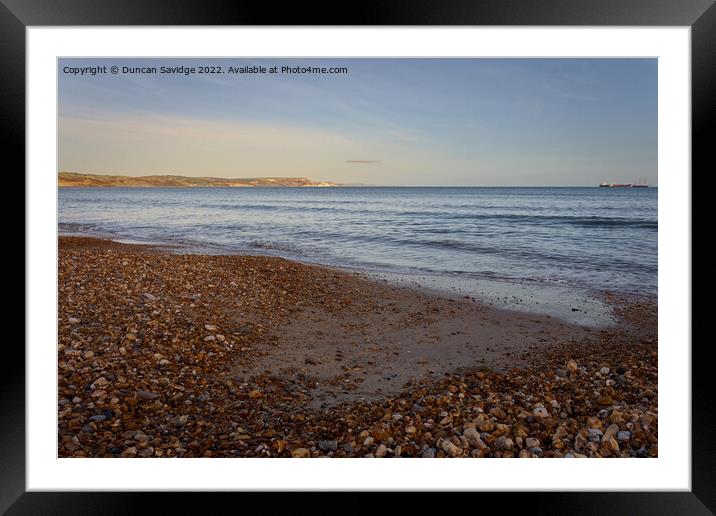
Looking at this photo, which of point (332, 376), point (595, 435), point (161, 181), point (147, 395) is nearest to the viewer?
point (595, 435)

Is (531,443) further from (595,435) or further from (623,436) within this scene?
(623,436)

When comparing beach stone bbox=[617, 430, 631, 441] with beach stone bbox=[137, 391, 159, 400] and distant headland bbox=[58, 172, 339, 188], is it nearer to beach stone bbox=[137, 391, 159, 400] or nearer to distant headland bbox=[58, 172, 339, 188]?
beach stone bbox=[137, 391, 159, 400]

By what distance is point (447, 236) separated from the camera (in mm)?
11820

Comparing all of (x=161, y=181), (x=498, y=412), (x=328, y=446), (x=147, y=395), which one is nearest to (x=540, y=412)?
(x=498, y=412)

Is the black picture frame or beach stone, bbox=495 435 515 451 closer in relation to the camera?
the black picture frame

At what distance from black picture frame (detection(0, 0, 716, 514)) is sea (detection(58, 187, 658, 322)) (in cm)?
384

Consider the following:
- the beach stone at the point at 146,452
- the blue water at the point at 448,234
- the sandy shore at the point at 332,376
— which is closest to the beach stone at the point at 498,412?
the sandy shore at the point at 332,376

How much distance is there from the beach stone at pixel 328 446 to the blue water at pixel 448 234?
4.78 m

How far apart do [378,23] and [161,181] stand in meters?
30.1

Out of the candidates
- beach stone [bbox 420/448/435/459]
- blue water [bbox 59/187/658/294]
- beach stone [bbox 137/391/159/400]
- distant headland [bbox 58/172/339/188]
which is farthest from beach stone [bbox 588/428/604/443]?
distant headland [bbox 58/172/339/188]

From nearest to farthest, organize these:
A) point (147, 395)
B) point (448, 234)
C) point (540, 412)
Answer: point (540, 412), point (147, 395), point (448, 234)

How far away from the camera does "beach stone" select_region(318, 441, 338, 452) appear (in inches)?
89.8

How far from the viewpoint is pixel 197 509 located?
1.88 meters

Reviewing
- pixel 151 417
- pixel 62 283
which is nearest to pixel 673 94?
pixel 151 417
